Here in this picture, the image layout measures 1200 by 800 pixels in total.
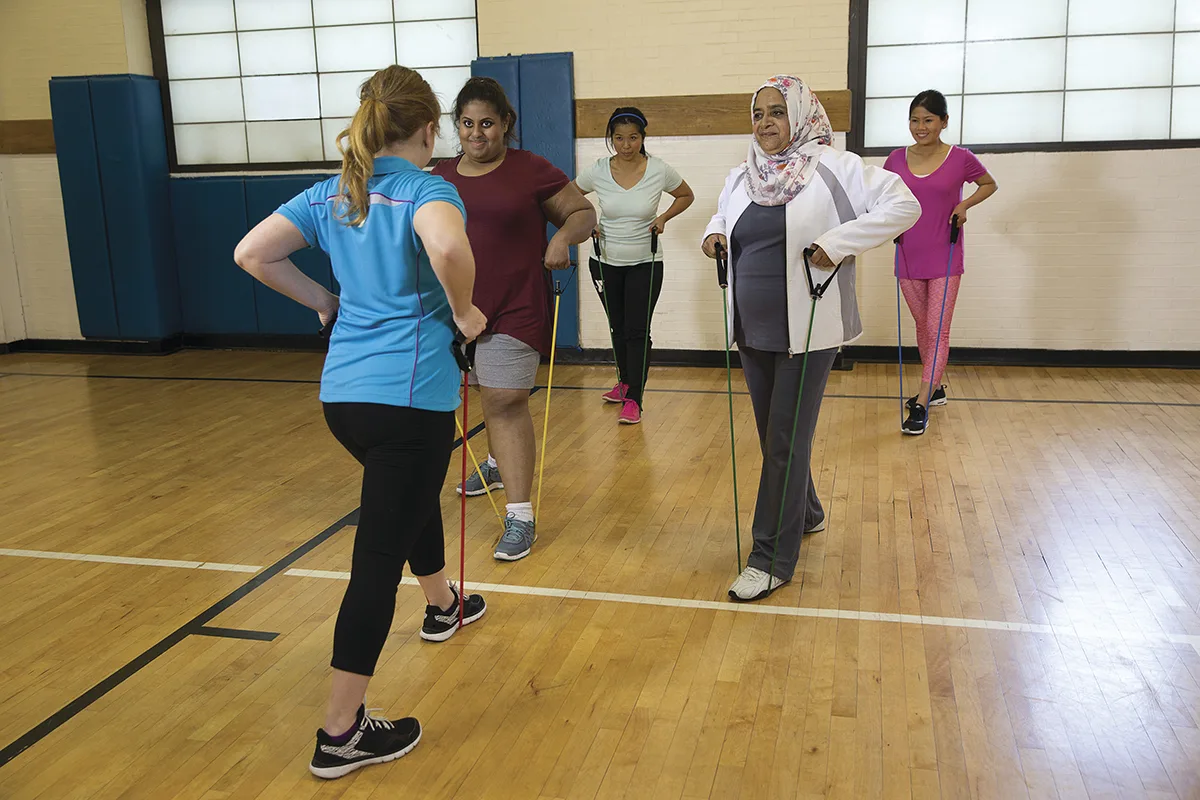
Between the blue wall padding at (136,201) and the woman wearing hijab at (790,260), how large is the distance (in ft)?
18.4

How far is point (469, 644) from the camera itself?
279cm

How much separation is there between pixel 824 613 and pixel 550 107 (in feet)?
14.9

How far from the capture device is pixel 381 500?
6.89 ft

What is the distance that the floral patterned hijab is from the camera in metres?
2.86

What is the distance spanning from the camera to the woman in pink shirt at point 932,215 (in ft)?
15.9

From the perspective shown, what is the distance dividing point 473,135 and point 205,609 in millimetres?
1661

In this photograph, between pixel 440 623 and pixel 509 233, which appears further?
pixel 509 233

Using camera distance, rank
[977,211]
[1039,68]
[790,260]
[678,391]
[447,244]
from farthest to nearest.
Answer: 1. [977,211]
2. [1039,68]
3. [678,391]
4. [790,260]
5. [447,244]

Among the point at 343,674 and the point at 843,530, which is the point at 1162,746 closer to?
the point at 843,530

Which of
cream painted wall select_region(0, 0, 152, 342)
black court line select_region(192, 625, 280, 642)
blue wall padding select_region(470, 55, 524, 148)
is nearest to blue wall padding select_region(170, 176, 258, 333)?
cream painted wall select_region(0, 0, 152, 342)

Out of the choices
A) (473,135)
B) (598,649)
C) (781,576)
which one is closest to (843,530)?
(781,576)

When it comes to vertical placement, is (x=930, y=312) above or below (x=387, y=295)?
below

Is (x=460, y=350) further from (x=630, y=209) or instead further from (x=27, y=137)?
(x=27, y=137)

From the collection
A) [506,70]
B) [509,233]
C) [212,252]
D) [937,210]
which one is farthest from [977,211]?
[212,252]
